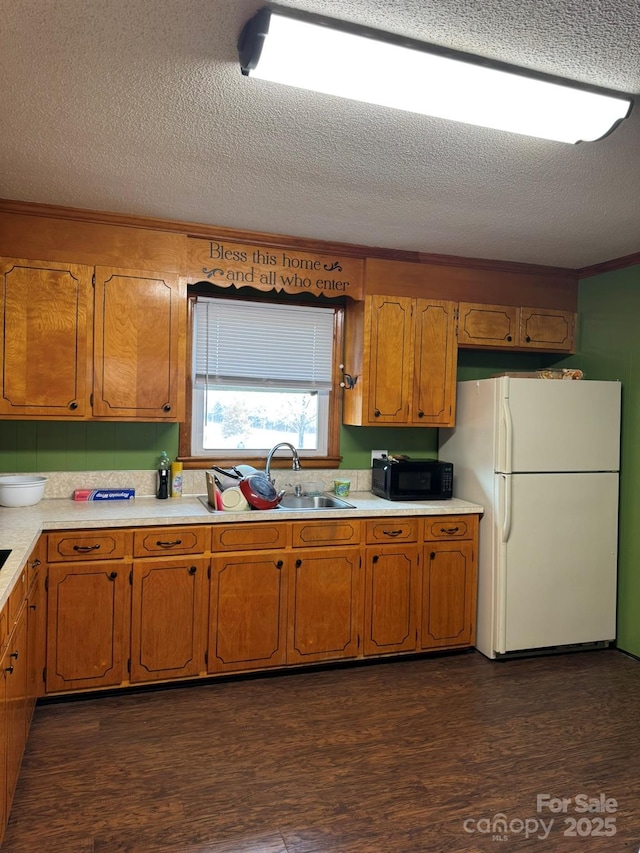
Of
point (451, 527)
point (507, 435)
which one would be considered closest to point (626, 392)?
point (507, 435)

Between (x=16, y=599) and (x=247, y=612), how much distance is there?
4.42 feet

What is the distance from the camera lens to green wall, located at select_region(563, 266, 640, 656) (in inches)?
143

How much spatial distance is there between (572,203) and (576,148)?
63cm

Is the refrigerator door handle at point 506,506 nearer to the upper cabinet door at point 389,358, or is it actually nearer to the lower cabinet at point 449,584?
the lower cabinet at point 449,584

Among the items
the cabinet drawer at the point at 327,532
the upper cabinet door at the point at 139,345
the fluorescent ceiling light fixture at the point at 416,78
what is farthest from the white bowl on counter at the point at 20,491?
the fluorescent ceiling light fixture at the point at 416,78

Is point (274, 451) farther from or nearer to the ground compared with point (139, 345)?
nearer to the ground

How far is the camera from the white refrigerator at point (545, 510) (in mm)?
3469

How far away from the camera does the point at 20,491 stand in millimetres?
3018

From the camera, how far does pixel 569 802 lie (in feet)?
7.27

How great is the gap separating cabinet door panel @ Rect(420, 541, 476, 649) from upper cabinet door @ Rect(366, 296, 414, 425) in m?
0.85

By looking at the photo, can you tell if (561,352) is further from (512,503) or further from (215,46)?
(215,46)

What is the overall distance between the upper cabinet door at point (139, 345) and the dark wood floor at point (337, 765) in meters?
1.50

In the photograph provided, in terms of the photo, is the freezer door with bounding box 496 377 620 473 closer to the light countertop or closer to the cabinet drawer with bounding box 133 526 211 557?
the light countertop

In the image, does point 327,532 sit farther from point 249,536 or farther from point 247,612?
point 247,612
